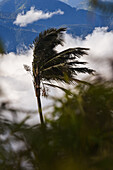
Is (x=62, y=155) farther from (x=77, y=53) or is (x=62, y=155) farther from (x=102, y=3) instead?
(x=77, y=53)

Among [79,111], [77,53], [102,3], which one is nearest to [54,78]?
[77,53]

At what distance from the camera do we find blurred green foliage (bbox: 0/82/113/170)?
0.61 meters

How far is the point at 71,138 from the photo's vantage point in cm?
62

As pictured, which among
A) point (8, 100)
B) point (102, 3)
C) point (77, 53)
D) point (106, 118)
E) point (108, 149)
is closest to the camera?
point (108, 149)

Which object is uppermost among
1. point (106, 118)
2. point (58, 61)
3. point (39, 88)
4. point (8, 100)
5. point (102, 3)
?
point (58, 61)

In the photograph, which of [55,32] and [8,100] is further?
[55,32]

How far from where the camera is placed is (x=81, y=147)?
62 cm

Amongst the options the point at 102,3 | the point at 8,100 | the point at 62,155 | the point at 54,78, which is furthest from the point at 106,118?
the point at 54,78

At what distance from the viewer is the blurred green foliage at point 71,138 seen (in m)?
0.61

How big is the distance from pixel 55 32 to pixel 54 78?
2.12 metres

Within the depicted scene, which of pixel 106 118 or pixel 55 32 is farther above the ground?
pixel 55 32

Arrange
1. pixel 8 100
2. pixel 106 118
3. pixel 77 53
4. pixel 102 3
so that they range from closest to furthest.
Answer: pixel 106 118 → pixel 8 100 → pixel 102 3 → pixel 77 53

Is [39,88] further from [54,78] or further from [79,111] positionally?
[79,111]

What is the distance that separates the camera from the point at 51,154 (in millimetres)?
662
